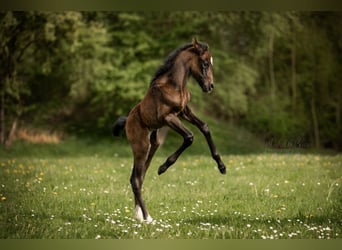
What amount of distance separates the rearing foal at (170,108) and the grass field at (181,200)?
0.67 meters

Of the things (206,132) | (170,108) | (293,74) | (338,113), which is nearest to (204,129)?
(206,132)

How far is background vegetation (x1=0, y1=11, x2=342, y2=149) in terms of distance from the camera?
13.7 m

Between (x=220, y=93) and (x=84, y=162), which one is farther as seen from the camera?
(x=220, y=93)

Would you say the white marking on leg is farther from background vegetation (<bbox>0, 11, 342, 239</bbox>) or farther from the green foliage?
background vegetation (<bbox>0, 11, 342, 239</bbox>)

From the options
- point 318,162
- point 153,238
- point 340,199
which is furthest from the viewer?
point 318,162

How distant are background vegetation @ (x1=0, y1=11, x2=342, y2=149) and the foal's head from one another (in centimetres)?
799

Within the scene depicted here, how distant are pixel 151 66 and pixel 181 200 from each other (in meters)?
8.35

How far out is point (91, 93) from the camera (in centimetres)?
1694

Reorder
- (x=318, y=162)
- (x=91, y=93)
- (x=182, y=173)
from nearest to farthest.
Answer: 1. (x=182, y=173)
2. (x=318, y=162)
3. (x=91, y=93)

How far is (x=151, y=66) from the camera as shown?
14.7 m

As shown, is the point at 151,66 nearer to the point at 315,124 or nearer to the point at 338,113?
the point at 315,124

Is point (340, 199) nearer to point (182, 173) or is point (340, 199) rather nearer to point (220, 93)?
point (182, 173)

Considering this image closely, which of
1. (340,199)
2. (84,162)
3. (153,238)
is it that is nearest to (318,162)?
(340,199)

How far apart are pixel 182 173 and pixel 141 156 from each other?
3.77m
